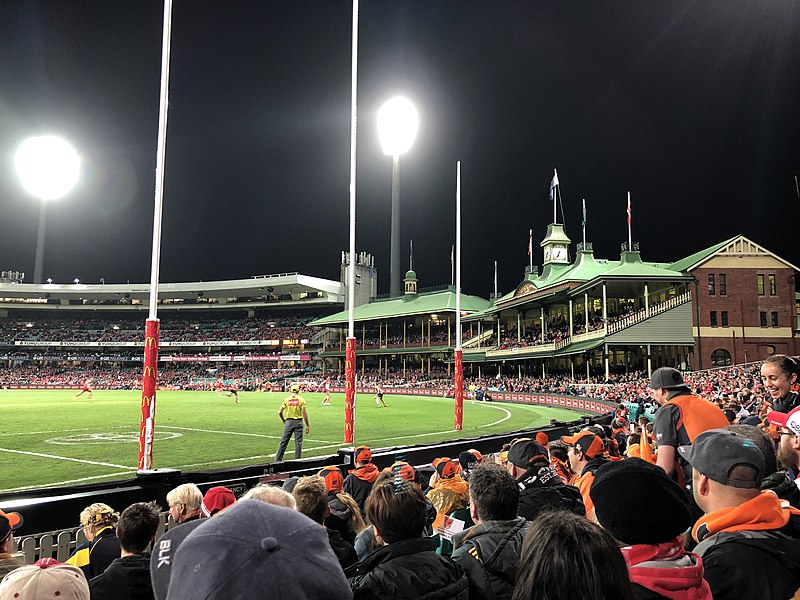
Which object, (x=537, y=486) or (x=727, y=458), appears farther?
(x=537, y=486)

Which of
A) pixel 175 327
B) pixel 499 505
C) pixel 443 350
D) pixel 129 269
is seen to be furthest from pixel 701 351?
pixel 129 269

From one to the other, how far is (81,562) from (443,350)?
213 feet

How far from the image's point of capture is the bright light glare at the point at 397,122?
4105cm

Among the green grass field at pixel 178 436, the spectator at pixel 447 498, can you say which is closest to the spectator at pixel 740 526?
the spectator at pixel 447 498

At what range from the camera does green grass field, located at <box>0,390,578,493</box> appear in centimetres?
1391

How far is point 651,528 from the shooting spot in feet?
7.34

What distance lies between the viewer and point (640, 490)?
229 centimetres

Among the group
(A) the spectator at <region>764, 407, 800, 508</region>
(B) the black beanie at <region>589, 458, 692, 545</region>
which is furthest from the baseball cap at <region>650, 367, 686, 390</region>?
(B) the black beanie at <region>589, 458, 692, 545</region>

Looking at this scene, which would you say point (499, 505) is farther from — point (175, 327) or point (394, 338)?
point (175, 327)

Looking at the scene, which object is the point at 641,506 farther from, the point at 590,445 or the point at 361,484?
the point at 361,484

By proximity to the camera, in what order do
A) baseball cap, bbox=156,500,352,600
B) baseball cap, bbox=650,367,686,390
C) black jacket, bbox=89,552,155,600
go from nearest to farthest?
baseball cap, bbox=156,500,352,600
black jacket, bbox=89,552,155,600
baseball cap, bbox=650,367,686,390

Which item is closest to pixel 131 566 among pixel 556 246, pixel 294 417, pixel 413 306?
pixel 294 417

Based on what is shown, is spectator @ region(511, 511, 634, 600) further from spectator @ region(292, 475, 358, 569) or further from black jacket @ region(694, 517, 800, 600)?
spectator @ region(292, 475, 358, 569)

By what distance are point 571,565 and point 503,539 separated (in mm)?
1581
